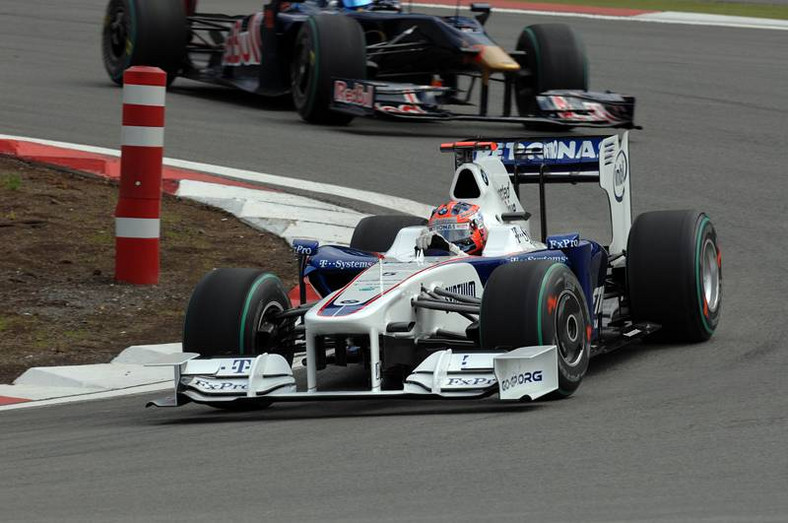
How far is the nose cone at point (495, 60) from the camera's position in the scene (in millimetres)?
15523

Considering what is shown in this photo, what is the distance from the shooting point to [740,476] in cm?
573

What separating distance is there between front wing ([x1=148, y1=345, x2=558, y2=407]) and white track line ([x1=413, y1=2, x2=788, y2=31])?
691 inches

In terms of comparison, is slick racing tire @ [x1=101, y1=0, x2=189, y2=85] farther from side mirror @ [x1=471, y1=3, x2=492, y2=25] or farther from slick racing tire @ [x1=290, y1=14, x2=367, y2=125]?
side mirror @ [x1=471, y1=3, x2=492, y2=25]

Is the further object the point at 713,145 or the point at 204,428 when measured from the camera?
the point at 713,145

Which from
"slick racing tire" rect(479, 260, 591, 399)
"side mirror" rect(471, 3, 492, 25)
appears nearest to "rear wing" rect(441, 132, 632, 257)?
"slick racing tire" rect(479, 260, 591, 399)

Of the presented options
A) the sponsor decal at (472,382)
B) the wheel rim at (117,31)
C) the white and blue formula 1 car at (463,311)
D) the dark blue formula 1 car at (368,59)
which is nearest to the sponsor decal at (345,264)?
the white and blue formula 1 car at (463,311)

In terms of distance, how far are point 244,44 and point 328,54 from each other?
74.3 inches

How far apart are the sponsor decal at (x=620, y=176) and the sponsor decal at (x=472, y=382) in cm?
267

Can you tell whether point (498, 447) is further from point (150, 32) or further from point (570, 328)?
point (150, 32)

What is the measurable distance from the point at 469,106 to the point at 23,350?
384 inches

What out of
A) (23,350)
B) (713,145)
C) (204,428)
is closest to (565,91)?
(713,145)

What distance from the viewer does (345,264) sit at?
8289 mm

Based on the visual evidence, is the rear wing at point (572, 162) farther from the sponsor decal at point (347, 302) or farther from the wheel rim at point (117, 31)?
the wheel rim at point (117, 31)

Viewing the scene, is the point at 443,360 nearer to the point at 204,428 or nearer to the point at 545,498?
the point at 204,428
